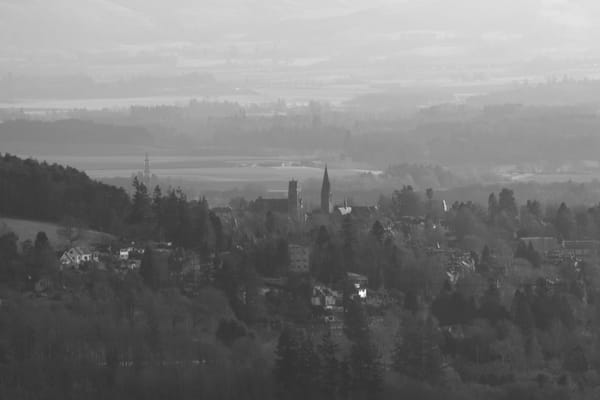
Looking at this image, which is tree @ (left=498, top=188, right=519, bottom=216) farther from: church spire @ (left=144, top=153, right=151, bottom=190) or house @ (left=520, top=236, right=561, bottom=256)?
church spire @ (left=144, top=153, right=151, bottom=190)

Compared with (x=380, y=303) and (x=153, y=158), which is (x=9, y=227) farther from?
(x=153, y=158)

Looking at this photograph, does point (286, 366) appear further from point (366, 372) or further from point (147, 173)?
point (147, 173)

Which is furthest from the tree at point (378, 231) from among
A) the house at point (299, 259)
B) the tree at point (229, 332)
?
the tree at point (229, 332)

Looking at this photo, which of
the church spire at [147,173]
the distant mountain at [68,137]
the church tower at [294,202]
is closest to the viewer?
the church tower at [294,202]

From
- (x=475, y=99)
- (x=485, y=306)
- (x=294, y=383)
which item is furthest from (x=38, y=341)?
(x=475, y=99)

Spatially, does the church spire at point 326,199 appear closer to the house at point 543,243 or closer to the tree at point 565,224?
the tree at point 565,224
